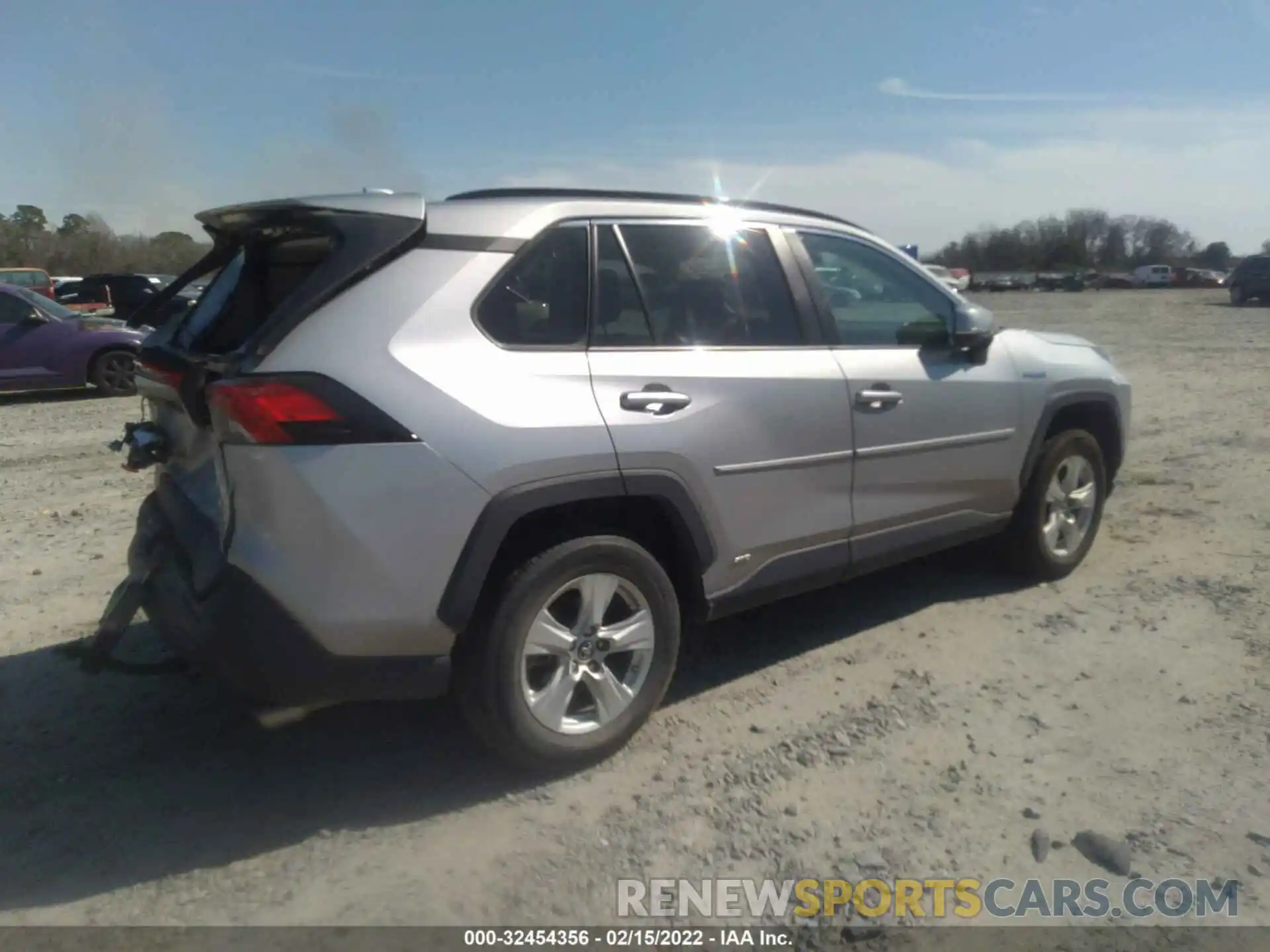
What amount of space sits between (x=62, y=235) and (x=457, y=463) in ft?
180

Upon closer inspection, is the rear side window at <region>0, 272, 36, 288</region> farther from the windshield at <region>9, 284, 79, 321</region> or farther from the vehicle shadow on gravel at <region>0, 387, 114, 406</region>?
the windshield at <region>9, 284, 79, 321</region>

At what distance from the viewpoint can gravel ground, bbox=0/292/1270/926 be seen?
2994 millimetres

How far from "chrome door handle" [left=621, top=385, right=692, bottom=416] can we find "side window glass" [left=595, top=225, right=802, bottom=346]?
0.61 feet

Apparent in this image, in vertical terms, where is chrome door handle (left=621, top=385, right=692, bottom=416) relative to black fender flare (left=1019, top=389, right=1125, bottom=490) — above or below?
above

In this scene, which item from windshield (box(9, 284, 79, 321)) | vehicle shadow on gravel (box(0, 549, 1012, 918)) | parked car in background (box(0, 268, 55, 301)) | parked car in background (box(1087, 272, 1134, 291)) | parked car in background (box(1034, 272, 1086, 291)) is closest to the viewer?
vehicle shadow on gravel (box(0, 549, 1012, 918))

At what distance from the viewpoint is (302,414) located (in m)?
2.93

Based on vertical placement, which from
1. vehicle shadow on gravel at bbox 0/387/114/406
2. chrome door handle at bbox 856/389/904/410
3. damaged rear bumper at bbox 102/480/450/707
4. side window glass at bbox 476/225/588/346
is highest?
side window glass at bbox 476/225/588/346

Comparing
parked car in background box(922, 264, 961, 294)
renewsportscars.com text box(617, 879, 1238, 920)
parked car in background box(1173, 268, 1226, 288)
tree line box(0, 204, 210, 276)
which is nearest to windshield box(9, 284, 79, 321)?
parked car in background box(922, 264, 961, 294)

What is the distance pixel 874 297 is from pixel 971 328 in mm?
475

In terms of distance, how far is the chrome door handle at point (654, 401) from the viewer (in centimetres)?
346

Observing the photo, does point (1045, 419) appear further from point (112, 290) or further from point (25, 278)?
point (25, 278)

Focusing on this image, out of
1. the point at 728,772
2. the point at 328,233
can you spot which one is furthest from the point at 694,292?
the point at 728,772

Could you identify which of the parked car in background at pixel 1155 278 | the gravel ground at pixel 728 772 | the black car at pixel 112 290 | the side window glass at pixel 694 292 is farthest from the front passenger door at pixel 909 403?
the parked car in background at pixel 1155 278

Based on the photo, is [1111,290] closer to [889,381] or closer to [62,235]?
[62,235]
